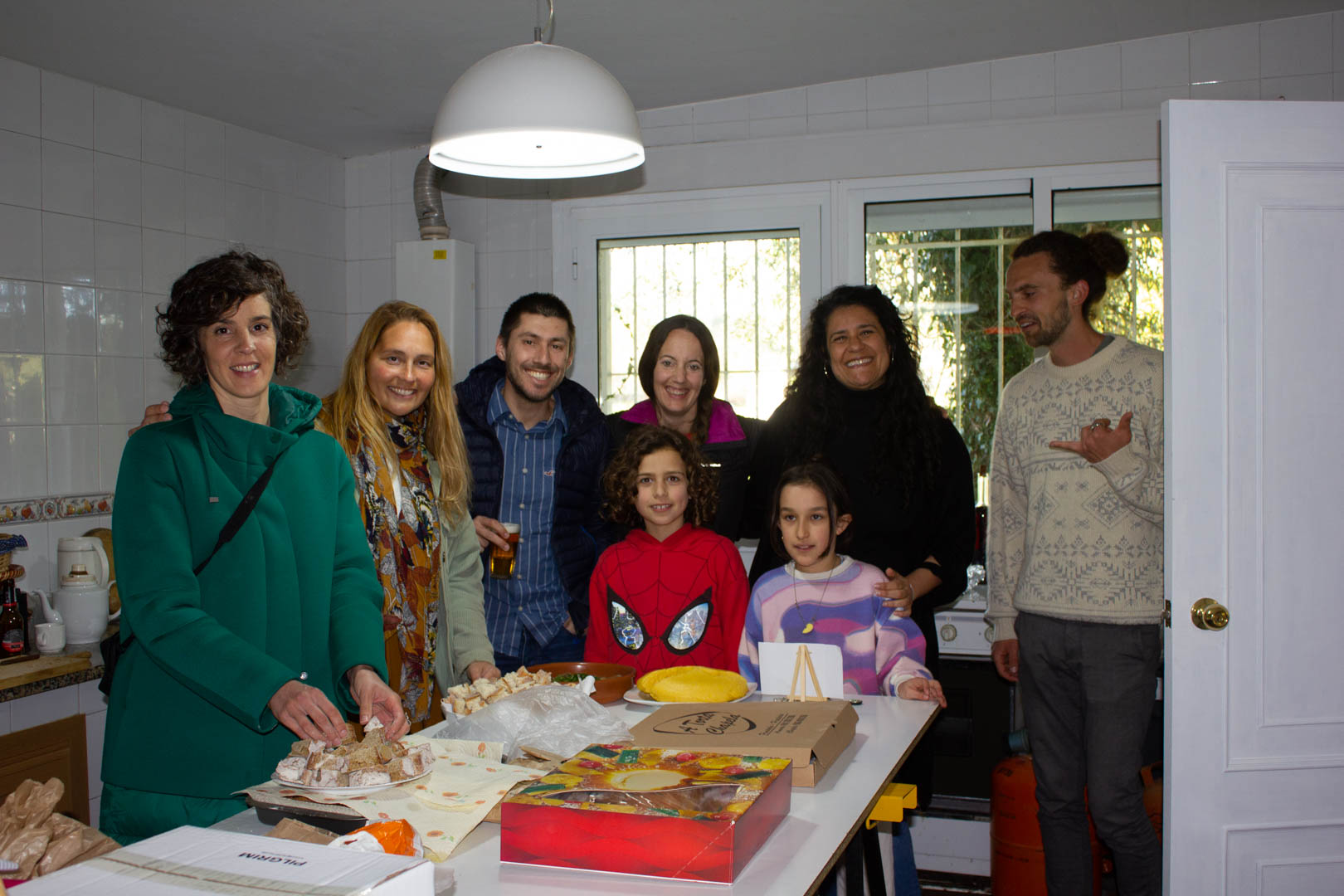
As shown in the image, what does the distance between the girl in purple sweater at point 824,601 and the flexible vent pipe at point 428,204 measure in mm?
2213

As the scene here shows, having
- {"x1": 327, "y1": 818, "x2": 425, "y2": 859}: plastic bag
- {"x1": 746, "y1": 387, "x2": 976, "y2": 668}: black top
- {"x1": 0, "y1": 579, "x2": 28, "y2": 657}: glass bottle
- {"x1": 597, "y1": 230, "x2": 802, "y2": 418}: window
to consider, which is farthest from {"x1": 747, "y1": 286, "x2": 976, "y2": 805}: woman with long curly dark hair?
{"x1": 0, "y1": 579, "x2": 28, "y2": 657}: glass bottle

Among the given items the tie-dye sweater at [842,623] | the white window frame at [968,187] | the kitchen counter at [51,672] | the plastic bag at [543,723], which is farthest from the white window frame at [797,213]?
the plastic bag at [543,723]

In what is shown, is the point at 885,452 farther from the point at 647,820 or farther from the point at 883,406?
the point at 647,820

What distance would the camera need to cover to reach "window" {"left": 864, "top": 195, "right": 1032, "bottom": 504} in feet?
11.5

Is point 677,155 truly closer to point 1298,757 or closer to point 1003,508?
point 1003,508

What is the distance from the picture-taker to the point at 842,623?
2.14 m

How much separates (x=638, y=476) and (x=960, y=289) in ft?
5.49

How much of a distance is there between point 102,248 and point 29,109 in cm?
45

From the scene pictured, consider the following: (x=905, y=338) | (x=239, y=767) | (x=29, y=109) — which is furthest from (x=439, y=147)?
(x=29, y=109)

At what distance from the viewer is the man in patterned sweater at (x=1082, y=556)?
225 cm

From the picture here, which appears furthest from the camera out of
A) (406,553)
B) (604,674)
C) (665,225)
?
(665,225)

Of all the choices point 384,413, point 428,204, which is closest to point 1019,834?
point 384,413

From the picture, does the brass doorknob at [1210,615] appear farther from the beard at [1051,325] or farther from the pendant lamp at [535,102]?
the pendant lamp at [535,102]

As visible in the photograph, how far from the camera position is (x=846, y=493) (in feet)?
7.67
